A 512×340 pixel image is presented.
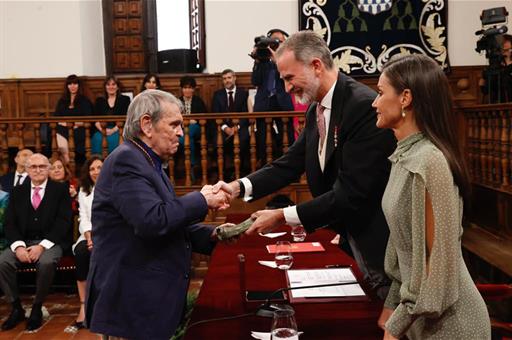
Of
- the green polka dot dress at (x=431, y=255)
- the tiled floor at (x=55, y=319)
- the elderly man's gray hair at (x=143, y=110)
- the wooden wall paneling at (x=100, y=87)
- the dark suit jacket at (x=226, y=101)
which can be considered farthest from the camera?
the wooden wall paneling at (x=100, y=87)

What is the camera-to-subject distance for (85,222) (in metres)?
5.40

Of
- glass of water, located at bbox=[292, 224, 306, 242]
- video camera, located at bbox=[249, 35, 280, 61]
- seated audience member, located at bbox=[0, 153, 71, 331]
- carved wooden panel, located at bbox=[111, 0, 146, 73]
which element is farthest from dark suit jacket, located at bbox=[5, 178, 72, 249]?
carved wooden panel, located at bbox=[111, 0, 146, 73]

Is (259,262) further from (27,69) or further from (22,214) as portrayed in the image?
(27,69)

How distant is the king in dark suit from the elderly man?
1.36 feet

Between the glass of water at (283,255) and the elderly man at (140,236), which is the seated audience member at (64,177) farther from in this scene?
the glass of water at (283,255)

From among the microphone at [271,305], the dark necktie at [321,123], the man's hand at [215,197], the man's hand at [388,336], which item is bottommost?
the microphone at [271,305]

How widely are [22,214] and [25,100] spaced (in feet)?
12.5

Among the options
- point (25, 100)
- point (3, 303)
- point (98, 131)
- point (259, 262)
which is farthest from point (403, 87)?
point (25, 100)

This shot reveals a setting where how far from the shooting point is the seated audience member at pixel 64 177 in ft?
19.0

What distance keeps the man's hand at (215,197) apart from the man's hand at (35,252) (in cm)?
294

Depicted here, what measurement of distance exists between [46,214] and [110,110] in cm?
238

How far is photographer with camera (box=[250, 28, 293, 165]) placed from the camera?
6520mm

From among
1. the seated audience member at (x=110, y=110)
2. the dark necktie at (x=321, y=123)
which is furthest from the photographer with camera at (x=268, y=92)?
the dark necktie at (x=321, y=123)

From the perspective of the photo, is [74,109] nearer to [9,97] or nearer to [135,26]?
[9,97]
